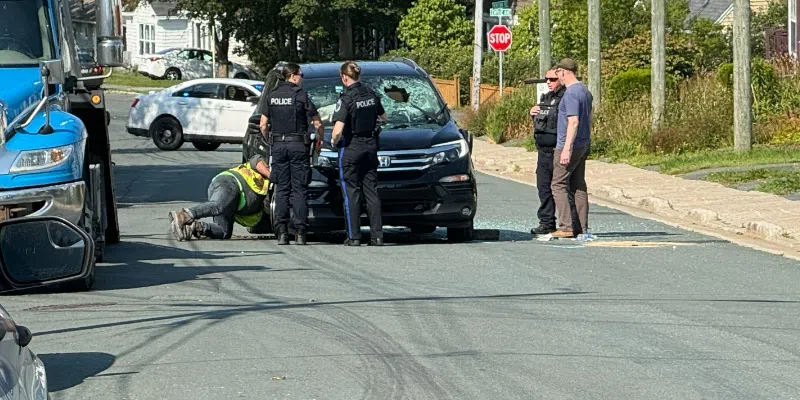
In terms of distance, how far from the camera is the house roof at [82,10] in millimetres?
15031

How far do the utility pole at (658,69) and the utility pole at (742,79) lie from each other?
2840 mm

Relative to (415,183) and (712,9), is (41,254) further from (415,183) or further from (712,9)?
(712,9)

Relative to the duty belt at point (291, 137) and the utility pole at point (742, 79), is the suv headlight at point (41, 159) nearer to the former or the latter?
the duty belt at point (291, 137)

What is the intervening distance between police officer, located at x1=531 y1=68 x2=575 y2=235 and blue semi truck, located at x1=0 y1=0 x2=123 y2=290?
456cm

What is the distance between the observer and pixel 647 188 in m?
20.9

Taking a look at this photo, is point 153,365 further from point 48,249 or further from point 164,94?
point 164,94

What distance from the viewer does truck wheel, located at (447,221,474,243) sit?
15.3m

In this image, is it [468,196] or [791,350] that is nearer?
[791,350]

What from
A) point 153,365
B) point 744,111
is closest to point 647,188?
point 744,111

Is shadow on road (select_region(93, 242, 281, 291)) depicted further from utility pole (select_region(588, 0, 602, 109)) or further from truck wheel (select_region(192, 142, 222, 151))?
truck wheel (select_region(192, 142, 222, 151))

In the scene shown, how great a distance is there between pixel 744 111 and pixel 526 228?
8.72 metres

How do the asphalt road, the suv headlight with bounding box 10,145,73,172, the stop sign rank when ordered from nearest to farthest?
1. the asphalt road
2. the suv headlight with bounding box 10,145,73,172
3. the stop sign

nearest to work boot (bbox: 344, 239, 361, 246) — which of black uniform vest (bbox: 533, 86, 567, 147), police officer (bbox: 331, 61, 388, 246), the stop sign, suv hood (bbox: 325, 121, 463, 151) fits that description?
police officer (bbox: 331, 61, 388, 246)

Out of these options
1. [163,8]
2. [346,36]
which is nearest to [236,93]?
[346,36]
